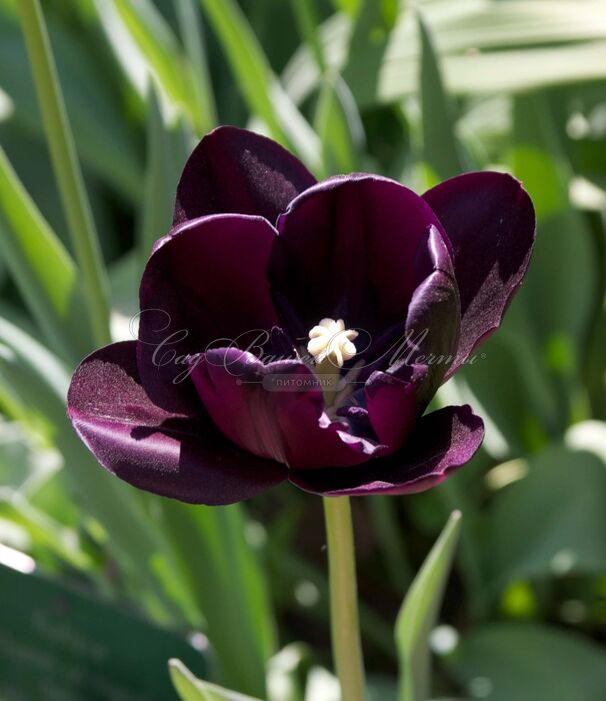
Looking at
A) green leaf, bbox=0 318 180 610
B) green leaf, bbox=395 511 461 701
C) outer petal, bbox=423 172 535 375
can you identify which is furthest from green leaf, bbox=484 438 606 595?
outer petal, bbox=423 172 535 375

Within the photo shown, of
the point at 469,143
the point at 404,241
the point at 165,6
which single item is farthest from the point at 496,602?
the point at 165,6

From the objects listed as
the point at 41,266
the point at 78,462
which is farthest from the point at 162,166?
the point at 78,462

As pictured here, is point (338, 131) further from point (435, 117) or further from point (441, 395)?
point (441, 395)

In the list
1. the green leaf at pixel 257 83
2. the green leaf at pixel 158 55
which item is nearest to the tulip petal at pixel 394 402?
the green leaf at pixel 257 83

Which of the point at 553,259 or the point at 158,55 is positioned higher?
the point at 158,55

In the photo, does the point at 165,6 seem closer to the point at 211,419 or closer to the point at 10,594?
the point at 10,594

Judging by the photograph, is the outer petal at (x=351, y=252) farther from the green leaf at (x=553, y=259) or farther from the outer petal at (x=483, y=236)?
the green leaf at (x=553, y=259)
